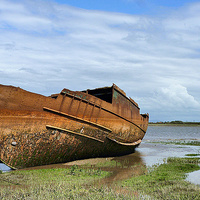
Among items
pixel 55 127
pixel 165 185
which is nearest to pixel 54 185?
pixel 165 185

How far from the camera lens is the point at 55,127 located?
31.3 ft

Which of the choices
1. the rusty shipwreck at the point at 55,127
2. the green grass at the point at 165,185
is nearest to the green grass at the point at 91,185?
the green grass at the point at 165,185

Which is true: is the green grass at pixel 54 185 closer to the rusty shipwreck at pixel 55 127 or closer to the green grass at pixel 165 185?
the rusty shipwreck at pixel 55 127

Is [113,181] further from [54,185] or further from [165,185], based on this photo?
[54,185]

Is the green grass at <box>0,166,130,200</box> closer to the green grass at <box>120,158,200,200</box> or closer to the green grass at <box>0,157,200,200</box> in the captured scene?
the green grass at <box>0,157,200,200</box>

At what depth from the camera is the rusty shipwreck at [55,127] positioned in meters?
8.84

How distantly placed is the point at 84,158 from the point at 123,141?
2.73m

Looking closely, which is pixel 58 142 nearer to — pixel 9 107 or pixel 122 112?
pixel 9 107

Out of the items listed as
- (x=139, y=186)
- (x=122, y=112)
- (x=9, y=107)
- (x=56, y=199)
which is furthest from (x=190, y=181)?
(x=9, y=107)

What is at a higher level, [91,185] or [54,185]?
[91,185]

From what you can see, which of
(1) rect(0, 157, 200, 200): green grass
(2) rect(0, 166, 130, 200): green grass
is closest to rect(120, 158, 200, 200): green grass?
(1) rect(0, 157, 200, 200): green grass

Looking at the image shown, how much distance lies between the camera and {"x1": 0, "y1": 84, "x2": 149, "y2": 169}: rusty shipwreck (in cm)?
884

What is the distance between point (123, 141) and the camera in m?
12.9

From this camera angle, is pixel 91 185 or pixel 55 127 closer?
pixel 91 185
